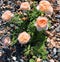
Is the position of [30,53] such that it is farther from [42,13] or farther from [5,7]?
[5,7]

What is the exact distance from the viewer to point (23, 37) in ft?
11.0

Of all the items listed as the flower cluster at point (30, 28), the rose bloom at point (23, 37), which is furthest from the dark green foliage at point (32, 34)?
the rose bloom at point (23, 37)

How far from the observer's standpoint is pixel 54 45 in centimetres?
371

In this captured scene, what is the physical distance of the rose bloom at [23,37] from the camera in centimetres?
336

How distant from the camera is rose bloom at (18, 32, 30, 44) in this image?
3.36m

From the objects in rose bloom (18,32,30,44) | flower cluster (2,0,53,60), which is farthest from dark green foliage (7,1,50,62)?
rose bloom (18,32,30,44)

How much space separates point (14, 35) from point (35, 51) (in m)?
0.37

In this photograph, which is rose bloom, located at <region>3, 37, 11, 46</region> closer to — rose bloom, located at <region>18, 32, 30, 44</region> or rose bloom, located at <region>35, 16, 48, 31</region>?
Result: rose bloom, located at <region>18, 32, 30, 44</region>

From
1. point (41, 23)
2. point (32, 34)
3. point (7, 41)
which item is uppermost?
point (41, 23)

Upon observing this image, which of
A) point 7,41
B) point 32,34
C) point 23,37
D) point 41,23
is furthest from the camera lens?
point 7,41

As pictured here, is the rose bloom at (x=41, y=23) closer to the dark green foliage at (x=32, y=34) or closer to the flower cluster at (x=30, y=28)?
the flower cluster at (x=30, y=28)

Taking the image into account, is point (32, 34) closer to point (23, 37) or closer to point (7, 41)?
point (23, 37)

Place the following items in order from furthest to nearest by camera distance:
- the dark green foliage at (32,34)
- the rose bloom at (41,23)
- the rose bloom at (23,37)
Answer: the dark green foliage at (32,34), the rose bloom at (23,37), the rose bloom at (41,23)

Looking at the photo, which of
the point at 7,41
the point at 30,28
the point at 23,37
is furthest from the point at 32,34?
the point at 7,41
